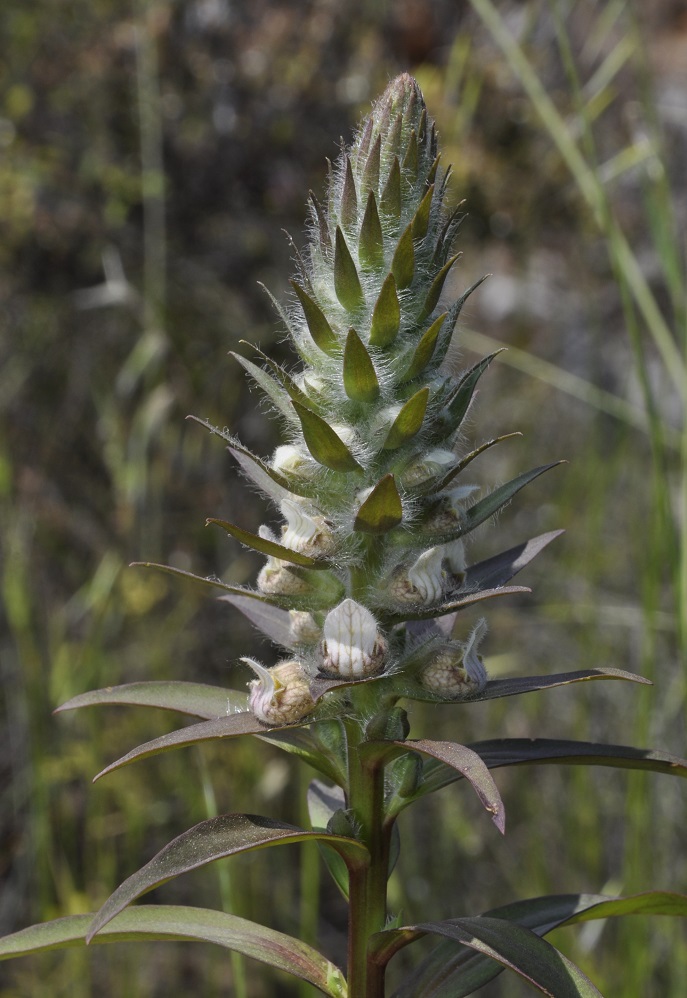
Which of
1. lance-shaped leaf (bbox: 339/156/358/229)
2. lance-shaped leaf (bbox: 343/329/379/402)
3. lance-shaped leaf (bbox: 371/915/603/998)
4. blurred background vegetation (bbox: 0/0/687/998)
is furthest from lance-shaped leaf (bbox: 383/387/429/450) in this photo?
blurred background vegetation (bbox: 0/0/687/998)

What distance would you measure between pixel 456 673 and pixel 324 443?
332 mm

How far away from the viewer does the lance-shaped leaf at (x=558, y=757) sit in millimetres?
1149

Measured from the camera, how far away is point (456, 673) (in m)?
1.14

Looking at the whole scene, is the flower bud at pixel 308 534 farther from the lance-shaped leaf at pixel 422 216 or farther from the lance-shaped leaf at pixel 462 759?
the lance-shaped leaf at pixel 422 216

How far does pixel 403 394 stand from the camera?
1206 mm

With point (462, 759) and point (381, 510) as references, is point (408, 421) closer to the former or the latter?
point (381, 510)

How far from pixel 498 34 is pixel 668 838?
113 inches

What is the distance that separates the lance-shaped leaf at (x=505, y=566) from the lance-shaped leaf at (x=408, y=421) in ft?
0.80

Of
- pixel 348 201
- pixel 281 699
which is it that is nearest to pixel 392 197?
pixel 348 201

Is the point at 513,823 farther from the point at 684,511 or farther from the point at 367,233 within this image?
the point at 367,233

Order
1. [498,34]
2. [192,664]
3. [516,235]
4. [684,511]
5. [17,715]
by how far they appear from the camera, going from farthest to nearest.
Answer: [516,235], [192,664], [17,715], [498,34], [684,511]

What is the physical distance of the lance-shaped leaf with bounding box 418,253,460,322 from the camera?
3.69ft

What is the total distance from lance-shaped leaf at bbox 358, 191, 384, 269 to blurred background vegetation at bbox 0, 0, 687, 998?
213 cm

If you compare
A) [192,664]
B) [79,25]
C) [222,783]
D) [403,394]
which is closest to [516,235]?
[79,25]
